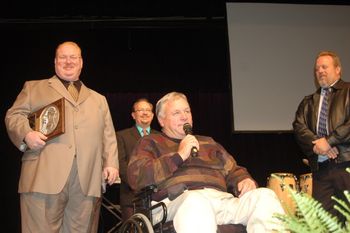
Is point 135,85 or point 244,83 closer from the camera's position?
point 244,83

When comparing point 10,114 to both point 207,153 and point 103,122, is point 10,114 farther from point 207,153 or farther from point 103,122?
point 207,153

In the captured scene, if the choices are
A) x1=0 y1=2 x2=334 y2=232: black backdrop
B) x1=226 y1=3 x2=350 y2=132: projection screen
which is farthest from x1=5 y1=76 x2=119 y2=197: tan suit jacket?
x1=0 y1=2 x2=334 y2=232: black backdrop

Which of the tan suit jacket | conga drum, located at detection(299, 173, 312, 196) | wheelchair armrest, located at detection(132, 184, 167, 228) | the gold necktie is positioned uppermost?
the gold necktie

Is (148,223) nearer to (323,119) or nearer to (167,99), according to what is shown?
(167,99)

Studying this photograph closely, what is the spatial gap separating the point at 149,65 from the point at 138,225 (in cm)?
412

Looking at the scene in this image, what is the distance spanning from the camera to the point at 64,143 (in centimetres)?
267

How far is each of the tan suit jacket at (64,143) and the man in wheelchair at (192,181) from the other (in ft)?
1.37

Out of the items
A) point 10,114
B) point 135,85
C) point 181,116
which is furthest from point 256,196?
point 135,85

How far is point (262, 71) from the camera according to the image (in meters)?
5.25

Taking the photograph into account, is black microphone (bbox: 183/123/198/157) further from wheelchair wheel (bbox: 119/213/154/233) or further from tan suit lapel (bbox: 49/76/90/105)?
tan suit lapel (bbox: 49/76/90/105)

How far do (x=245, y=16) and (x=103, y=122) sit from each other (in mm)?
2926

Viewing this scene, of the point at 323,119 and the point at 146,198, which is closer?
the point at 146,198

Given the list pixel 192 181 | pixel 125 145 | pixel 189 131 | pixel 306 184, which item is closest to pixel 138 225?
pixel 192 181

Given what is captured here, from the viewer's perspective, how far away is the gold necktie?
9.23ft
